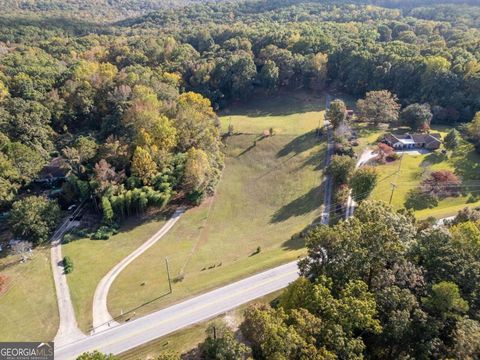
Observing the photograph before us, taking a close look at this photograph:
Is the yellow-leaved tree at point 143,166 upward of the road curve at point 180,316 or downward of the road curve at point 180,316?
upward

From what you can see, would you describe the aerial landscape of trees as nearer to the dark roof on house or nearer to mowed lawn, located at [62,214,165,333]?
the dark roof on house

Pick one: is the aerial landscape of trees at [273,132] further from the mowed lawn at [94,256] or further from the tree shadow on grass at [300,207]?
the tree shadow on grass at [300,207]

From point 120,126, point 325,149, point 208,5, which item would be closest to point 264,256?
point 325,149

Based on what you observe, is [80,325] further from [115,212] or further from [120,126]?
[120,126]

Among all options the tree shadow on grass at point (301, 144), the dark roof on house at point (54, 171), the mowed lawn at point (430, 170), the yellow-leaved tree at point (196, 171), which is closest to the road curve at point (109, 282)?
the yellow-leaved tree at point (196, 171)

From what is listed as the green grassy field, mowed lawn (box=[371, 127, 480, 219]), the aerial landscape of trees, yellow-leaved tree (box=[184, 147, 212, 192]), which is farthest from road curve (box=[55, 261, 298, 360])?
the green grassy field
